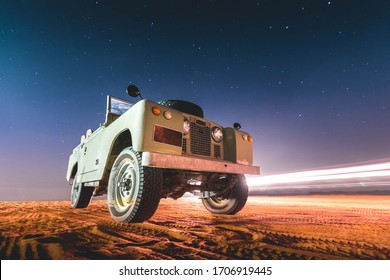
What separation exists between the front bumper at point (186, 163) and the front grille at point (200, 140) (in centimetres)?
44

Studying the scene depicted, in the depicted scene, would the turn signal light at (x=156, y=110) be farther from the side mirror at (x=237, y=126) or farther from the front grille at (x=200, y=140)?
the side mirror at (x=237, y=126)

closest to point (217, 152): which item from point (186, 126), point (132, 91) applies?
point (186, 126)

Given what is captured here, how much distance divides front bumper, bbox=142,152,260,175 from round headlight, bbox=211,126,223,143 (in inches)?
21.8

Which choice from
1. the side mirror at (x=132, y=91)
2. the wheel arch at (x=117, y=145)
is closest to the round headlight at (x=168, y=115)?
the side mirror at (x=132, y=91)

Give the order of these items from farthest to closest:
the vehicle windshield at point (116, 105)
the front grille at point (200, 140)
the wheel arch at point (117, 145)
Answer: the vehicle windshield at point (116, 105)
the wheel arch at point (117, 145)
the front grille at point (200, 140)

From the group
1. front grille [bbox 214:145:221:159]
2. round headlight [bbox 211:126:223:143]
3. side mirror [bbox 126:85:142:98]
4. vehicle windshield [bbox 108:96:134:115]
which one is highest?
vehicle windshield [bbox 108:96:134:115]

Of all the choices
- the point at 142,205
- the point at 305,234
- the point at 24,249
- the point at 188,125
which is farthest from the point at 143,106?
the point at 305,234

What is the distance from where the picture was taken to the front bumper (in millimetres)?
2521

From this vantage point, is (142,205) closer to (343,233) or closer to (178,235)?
(178,235)

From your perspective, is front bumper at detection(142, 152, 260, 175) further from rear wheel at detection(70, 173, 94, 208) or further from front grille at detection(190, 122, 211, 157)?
rear wheel at detection(70, 173, 94, 208)

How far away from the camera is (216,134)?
12.1ft

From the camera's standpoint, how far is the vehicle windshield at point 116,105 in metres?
4.72

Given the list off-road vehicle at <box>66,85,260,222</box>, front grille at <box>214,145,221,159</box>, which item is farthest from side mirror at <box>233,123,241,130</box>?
front grille at <box>214,145,221,159</box>

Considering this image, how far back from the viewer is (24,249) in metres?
1.76
